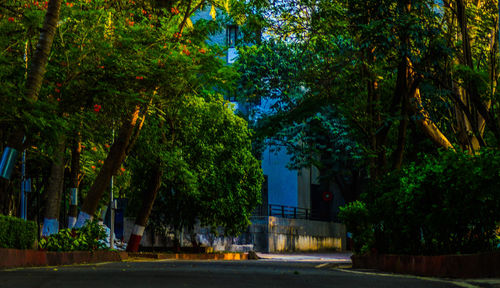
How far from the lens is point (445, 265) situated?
585 inches

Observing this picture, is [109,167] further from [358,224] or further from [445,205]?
[445,205]

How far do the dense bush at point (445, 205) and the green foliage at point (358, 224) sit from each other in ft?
15.1

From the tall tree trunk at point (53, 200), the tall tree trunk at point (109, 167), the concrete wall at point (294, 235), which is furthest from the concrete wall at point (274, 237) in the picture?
the tall tree trunk at point (53, 200)

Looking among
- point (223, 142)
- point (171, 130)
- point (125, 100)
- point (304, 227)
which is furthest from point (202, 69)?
point (304, 227)

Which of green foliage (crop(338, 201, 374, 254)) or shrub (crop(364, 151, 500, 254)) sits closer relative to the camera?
shrub (crop(364, 151, 500, 254))

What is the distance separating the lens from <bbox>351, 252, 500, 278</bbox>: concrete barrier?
13.1 metres

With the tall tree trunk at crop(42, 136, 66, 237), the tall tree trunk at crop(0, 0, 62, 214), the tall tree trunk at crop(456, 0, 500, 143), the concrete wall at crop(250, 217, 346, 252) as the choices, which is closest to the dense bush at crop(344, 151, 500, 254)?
the tall tree trunk at crop(456, 0, 500, 143)

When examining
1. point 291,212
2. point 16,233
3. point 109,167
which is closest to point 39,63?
point 16,233

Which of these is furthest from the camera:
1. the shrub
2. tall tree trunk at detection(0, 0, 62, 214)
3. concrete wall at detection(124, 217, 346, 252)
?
concrete wall at detection(124, 217, 346, 252)

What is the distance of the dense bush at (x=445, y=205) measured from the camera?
13812 millimetres

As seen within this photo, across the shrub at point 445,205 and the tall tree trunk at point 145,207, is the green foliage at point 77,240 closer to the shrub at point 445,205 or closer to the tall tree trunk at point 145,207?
the tall tree trunk at point 145,207

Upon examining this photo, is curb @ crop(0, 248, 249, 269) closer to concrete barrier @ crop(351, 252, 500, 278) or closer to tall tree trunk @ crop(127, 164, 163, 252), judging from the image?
tall tree trunk @ crop(127, 164, 163, 252)

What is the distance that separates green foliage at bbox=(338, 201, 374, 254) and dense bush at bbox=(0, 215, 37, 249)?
8.79m

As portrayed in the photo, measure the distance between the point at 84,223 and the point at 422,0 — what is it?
13771mm
